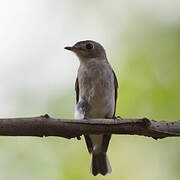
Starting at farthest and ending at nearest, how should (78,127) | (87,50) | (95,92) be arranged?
(87,50) < (95,92) < (78,127)

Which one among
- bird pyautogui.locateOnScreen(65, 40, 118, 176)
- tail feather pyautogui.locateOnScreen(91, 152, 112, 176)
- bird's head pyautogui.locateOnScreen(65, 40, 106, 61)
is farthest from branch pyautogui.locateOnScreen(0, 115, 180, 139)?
bird's head pyautogui.locateOnScreen(65, 40, 106, 61)

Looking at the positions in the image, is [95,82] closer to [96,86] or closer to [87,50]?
[96,86]

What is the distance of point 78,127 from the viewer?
12.0 ft

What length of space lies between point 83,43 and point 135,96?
122cm

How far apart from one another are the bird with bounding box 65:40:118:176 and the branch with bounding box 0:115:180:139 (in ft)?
6.22

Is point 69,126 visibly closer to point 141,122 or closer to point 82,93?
point 141,122

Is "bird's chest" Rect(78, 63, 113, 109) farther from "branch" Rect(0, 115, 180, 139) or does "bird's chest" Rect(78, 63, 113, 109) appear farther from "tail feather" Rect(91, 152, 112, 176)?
"branch" Rect(0, 115, 180, 139)

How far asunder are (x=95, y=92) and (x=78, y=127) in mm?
2151

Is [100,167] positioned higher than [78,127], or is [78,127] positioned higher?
[78,127]

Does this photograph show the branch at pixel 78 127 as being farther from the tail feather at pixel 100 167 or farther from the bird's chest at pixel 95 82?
the tail feather at pixel 100 167

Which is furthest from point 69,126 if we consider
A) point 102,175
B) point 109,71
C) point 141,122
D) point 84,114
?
point 102,175

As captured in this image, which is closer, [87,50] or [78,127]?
[78,127]

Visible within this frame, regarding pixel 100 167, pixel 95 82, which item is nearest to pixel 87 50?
pixel 95 82

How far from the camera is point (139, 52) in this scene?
7.46 m
